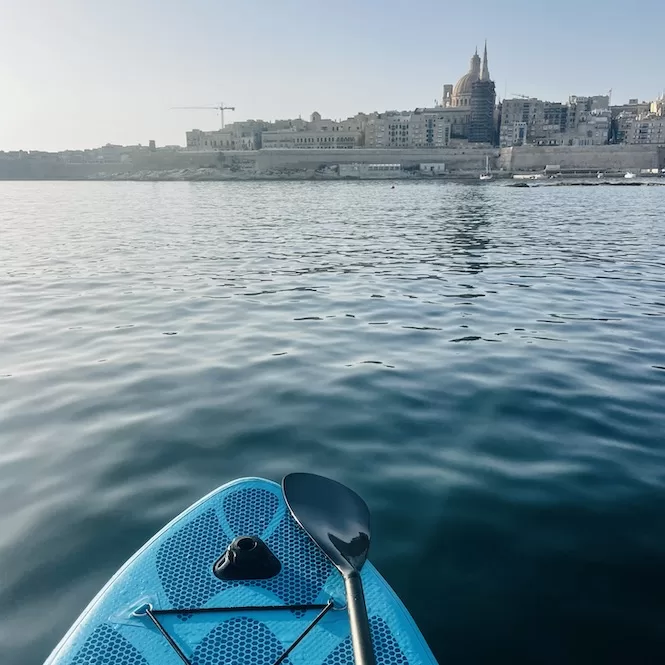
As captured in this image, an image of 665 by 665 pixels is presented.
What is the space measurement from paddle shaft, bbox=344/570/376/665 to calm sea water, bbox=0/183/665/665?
0.65 m

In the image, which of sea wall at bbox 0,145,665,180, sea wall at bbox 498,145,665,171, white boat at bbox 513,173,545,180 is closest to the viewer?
white boat at bbox 513,173,545,180

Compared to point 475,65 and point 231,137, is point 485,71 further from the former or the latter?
point 231,137

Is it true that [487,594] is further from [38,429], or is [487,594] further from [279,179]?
[279,179]

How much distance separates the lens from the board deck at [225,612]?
7.45ft

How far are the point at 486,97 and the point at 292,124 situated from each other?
47.8m

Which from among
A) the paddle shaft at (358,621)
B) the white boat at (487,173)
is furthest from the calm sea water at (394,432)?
the white boat at (487,173)

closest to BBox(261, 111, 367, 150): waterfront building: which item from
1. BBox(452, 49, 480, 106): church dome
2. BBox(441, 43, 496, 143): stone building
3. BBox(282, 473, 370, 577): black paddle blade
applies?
BBox(441, 43, 496, 143): stone building

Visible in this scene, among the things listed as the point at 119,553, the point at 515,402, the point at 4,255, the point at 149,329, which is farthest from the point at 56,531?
the point at 4,255

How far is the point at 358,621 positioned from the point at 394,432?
288cm

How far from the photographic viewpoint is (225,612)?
2482 millimetres

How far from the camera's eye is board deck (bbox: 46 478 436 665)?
2271mm

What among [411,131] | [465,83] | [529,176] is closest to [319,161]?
[411,131]

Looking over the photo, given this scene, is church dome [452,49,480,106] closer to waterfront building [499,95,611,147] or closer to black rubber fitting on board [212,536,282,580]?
waterfront building [499,95,611,147]

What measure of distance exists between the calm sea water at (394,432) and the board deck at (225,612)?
583mm
